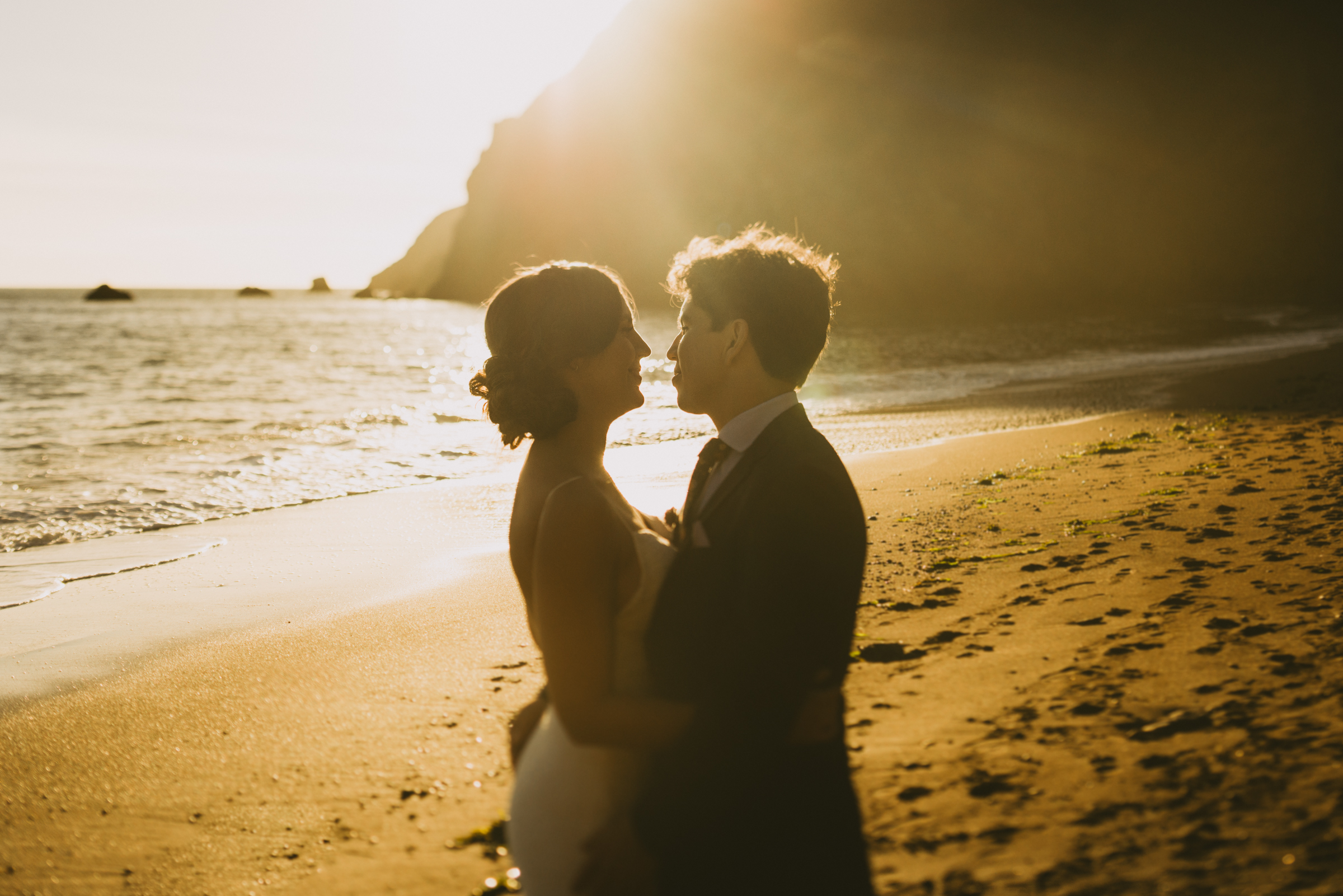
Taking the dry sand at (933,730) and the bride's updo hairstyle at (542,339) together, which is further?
the dry sand at (933,730)

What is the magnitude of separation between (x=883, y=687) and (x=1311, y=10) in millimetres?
96728

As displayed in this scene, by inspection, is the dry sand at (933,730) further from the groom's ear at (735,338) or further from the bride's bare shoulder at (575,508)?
the groom's ear at (735,338)

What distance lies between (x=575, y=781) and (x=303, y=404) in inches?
881

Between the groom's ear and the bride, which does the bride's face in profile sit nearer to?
the bride

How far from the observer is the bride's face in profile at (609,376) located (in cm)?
253

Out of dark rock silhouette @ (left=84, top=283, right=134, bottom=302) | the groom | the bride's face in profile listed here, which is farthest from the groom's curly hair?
dark rock silhouette @ (left=84, top=283, right=134, bottom=302)

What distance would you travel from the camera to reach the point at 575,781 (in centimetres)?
220

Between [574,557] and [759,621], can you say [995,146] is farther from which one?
[574,557]

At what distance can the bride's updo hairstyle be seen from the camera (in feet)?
7.99

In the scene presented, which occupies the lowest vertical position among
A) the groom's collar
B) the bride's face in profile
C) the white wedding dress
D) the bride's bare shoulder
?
the white wedding dress

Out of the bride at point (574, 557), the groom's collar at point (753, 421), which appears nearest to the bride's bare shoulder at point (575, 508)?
the bride at point (574, 557)

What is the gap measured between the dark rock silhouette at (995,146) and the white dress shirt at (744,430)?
239 feet

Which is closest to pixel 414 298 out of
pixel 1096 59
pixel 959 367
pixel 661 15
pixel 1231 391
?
A: pixel 661 15

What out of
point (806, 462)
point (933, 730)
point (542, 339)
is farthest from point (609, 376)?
point (933, 730)
